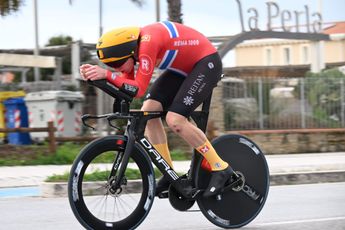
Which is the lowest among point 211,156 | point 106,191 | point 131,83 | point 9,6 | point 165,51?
point 106,191

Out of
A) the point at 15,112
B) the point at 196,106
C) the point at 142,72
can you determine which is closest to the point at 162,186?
the point at 196,106

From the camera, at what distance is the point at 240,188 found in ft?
21.0

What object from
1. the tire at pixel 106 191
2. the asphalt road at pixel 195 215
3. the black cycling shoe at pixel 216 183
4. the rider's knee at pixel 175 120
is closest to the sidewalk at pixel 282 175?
the asphalt road at pixel 195 215

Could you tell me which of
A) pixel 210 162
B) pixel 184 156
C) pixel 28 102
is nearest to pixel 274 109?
pixel 184 156

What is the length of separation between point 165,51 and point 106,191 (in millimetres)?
1198

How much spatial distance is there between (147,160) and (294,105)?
14.6 meters

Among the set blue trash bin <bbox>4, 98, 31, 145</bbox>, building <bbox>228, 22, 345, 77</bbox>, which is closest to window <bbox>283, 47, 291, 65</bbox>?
building <bbox>228, 22, 345, 77</bbox>

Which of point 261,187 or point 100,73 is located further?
point 261,187

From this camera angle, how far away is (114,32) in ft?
18.5

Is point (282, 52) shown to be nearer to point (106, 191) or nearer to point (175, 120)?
point (175, 120)

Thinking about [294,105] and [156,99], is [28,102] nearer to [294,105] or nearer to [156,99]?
[294,105]

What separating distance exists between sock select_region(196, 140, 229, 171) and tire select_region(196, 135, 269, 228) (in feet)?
0.33

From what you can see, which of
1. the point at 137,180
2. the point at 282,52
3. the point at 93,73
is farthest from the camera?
the point at 282,52

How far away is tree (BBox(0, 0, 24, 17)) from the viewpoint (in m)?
16.8
